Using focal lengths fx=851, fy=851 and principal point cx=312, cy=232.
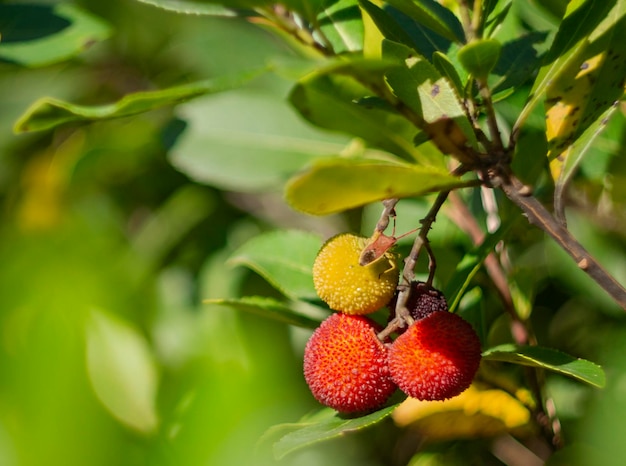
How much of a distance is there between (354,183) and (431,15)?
11.8 inches

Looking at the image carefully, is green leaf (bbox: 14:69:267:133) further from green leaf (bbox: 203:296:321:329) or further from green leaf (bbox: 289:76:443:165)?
green leaf (bbox: 203:296:321:329)

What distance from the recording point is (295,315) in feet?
3.81

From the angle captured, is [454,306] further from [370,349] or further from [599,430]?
[599,430]

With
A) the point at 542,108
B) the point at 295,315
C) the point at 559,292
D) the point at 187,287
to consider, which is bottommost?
the point at 187,287

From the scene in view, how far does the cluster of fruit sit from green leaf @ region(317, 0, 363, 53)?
26 centimetres

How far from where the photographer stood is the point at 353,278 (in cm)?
103

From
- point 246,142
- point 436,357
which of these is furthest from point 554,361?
point 246,142

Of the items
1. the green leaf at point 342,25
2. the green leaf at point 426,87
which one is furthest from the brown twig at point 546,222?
the green leaf at point 342,25

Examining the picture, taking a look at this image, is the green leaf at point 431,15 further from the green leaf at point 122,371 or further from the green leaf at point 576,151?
the green leaf at point 122,371

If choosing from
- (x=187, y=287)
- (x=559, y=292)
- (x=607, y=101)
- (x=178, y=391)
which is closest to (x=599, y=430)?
(x=607, y=101)

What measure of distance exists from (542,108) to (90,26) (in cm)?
106

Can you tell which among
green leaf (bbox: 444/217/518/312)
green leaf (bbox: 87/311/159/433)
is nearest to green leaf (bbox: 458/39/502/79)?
green leaf (bbox: 444/217/518/312)

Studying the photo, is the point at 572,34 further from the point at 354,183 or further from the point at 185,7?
the point at 185,7

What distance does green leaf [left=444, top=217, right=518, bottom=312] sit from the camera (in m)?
1.05
